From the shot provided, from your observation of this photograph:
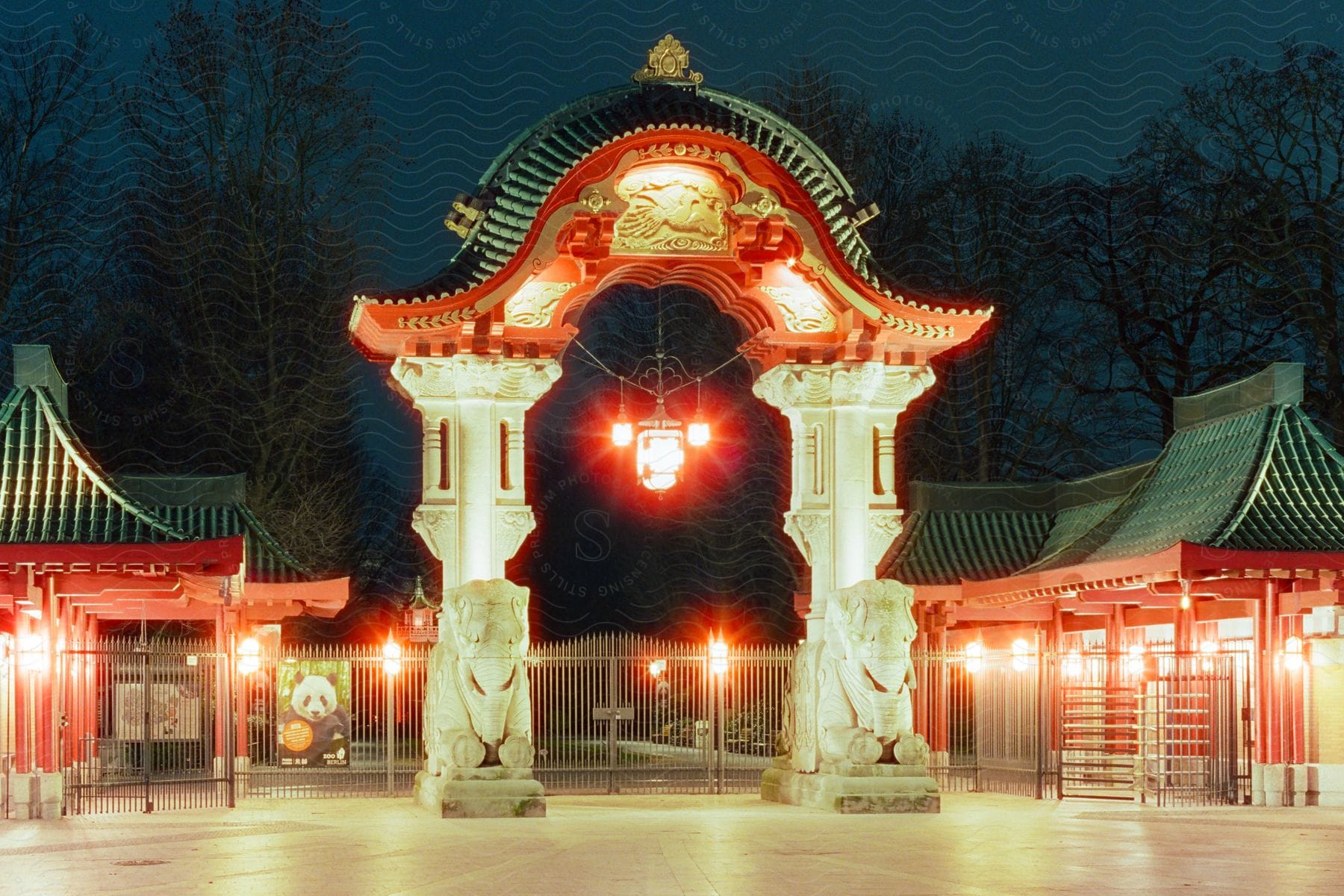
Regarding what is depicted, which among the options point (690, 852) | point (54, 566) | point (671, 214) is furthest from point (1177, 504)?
point (54, 566)

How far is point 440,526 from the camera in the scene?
74.7ft

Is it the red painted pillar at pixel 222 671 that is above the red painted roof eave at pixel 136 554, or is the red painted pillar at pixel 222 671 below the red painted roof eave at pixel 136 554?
below

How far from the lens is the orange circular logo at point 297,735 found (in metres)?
29.8

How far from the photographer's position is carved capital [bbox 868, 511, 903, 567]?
2373cm

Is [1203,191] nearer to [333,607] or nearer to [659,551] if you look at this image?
[659,551]

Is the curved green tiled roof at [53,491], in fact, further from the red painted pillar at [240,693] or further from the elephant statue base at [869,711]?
the elephant statue base at [869,711]

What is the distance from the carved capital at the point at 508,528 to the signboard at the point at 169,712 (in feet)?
18.9

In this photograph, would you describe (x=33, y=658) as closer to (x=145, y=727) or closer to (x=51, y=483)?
(x=145, y=727)

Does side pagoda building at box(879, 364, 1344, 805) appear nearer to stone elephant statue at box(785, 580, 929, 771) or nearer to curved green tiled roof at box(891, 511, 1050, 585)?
curved green tiled roof at box(891, 511, 1050, 585)

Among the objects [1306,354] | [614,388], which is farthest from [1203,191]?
[614,388]

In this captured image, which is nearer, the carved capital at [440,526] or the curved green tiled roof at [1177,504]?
the carved capital at [440,526]

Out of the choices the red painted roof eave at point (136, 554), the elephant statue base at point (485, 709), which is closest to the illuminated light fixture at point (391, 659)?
the elephant statue base at point (485, 709)

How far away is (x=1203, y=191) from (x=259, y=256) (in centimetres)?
1966

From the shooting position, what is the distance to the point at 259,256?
3912cm
